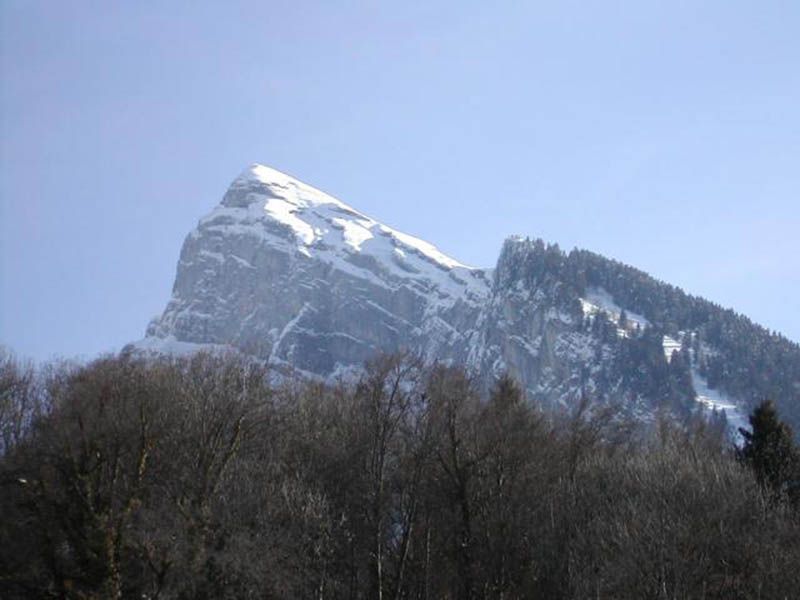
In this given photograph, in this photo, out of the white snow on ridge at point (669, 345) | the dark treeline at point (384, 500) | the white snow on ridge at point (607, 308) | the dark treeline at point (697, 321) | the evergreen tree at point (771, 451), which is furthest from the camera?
the white snow on ridge at point (607, 308)

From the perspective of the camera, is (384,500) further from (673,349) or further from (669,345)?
(669,345)

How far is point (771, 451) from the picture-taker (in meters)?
36.9

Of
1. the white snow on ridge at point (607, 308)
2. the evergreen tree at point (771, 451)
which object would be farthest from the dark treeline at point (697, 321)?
the evergreen tree at point (771, 451)

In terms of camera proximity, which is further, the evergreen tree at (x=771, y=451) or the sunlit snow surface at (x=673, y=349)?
the sunlit snow surface at (x=673, y=349)

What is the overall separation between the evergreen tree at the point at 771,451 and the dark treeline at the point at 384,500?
0.40 m

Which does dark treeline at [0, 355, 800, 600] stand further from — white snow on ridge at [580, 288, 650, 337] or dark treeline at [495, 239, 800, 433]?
white snow on ridge at [580, 288, 650, 337]

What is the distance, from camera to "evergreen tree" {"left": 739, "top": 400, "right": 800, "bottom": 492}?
3669 cm

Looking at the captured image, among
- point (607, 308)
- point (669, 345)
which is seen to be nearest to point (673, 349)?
point (669, 345)

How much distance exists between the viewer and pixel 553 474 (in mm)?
43625

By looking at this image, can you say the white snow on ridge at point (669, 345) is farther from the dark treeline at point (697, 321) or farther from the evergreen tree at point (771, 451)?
the evergreen tree at point (771, 451)

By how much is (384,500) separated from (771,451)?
49.9 ft

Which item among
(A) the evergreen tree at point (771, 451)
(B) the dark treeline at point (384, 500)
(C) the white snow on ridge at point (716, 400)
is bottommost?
(B) the dark treeline at point (384, 500)

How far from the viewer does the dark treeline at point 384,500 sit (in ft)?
91.3

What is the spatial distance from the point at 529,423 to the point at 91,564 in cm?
2574
